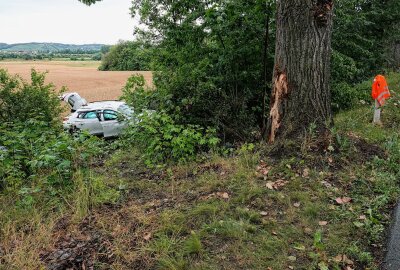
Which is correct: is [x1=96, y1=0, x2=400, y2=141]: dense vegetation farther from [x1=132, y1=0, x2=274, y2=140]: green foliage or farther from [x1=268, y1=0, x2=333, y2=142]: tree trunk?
[x1=268, y1=0, x2=333, y2=142]: tree trunk

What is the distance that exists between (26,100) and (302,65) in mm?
10034

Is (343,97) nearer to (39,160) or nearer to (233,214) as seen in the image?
(233,214)

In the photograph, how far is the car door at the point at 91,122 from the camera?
1455 centimetres

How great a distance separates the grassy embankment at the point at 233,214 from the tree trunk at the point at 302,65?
37 cm

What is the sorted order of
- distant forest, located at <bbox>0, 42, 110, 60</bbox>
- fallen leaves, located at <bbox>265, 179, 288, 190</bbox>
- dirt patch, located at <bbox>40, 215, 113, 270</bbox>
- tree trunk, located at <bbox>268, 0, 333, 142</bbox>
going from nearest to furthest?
dirt patch, located at <bbox>40, 215, 113, 270</bbox>, fallen leaves, located at <bbox>265, 179, 288, 190</bbox>, tree trunk, located at <bbox>268, 0, 333, 142</bbox>, distant forest, located at <bbox>0, 42, 110, 60</bbox>

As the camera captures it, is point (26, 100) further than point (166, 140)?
Yes

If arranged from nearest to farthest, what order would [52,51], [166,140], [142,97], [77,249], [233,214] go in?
[77,249] < [233,214] < [166,140] < [142,97] < [52,51]

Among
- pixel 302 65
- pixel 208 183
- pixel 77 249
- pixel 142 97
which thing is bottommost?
pixel 77 249

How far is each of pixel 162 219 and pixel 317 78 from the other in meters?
3.03

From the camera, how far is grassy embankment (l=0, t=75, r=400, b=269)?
2.94 meters

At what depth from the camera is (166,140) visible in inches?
212

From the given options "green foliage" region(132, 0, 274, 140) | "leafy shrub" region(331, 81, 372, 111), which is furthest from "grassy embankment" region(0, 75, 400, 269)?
Result: "leafy shrub" region(331, 81, 372, 111)

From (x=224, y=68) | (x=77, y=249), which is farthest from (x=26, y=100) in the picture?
(x=77, y=249)

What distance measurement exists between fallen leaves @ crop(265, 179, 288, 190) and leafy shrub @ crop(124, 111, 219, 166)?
130 cm
